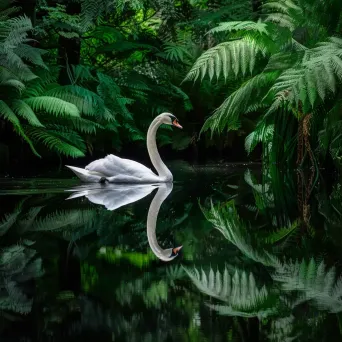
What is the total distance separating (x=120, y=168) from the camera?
19.6 feet

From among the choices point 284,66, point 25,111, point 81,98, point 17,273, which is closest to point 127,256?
point 17,273

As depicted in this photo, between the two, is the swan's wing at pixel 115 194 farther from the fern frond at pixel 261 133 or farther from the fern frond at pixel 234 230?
the fern frond at pixel 261 133

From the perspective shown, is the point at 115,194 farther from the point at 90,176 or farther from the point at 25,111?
the point at 25,111

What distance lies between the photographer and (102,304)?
1.75m

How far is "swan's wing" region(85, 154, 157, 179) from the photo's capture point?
596 centimetres

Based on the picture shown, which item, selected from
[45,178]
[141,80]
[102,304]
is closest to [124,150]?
[141,80]

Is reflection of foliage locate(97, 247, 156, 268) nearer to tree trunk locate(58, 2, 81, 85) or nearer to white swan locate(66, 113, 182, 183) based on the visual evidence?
white swan locate(66, 113, 182, 183)

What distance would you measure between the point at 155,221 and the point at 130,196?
149cm

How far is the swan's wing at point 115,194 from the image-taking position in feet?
14.9

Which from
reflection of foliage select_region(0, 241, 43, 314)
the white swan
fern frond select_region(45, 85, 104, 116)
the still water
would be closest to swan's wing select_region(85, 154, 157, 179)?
the white swan

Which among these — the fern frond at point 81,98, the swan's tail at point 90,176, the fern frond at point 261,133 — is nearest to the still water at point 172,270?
the swan's tail at point 90,176

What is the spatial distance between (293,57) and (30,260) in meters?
3.82

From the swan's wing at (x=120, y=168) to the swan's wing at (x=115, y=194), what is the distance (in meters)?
0.10

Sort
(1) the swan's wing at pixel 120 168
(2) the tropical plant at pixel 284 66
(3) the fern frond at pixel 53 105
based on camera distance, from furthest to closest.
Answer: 1. (3) the fern frond at pixel 53 105
2. (1) the swan's wing at pixel 120 168
3. (2) the tropical plant at pixel 284 66
